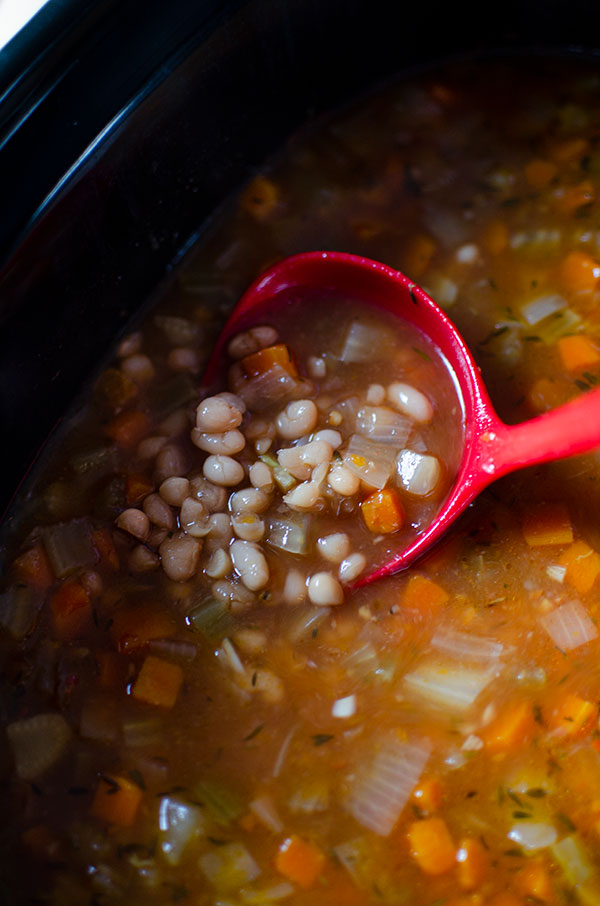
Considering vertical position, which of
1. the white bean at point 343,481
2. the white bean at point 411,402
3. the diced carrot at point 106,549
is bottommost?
the white bean at point 411,402

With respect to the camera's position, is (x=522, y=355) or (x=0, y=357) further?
(x=522, y=355)

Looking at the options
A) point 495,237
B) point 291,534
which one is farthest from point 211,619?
point 495,237

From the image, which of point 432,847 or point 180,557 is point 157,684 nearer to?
point 180,557

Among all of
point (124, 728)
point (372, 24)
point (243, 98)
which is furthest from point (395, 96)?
point (124, 728)

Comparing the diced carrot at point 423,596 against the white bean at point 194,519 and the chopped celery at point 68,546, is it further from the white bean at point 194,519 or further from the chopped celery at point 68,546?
the chopped celery at point 68,546

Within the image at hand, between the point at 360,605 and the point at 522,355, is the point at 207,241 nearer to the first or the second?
the point at 522,355

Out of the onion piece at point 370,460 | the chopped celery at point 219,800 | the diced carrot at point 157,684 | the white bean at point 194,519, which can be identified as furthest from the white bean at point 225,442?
the chopped celery at point 219,800

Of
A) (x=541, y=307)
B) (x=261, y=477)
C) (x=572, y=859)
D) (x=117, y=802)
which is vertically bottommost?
(x=572, y=859)
